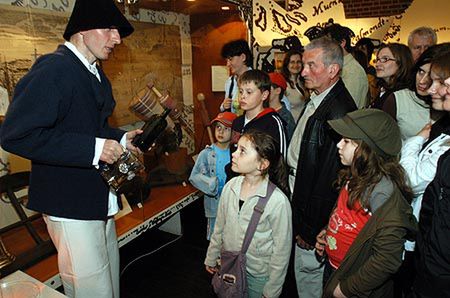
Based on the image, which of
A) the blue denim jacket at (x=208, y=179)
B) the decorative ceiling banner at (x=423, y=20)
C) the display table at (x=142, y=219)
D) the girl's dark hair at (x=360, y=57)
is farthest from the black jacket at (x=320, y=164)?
the decorative ceiling banner at (x=423, y=20)

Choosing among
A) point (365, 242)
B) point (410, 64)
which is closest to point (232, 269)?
point (365, 242)

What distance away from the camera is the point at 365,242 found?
1.33 meters

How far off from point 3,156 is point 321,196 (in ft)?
6.69

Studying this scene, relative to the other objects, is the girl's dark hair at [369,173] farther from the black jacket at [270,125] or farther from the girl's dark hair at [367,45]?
the girl's dark hair at [367,45]

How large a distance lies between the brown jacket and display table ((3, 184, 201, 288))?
1700 millimetres

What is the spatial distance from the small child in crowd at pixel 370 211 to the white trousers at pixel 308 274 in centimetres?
45

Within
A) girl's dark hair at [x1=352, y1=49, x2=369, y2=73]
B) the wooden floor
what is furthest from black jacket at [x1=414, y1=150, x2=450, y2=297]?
girl's dark hair at [x1=352, y1=49, x2=369, y2=73]

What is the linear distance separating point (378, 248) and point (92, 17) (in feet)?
4.95

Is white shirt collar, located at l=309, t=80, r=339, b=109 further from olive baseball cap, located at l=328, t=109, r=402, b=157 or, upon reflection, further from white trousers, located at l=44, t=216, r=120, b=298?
white trousers, located at l=44, t=216, r=120, b=298

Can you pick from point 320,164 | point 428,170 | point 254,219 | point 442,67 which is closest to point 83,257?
point 254,219

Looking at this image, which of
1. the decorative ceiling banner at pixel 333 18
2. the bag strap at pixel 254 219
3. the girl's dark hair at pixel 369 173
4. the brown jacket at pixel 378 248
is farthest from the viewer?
the decorative ceiling banner at pixel 333 18

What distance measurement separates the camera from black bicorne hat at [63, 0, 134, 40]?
1.41 m

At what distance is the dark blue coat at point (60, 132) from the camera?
125 cm

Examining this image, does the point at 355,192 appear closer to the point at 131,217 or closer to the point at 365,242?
the point at 365,242
